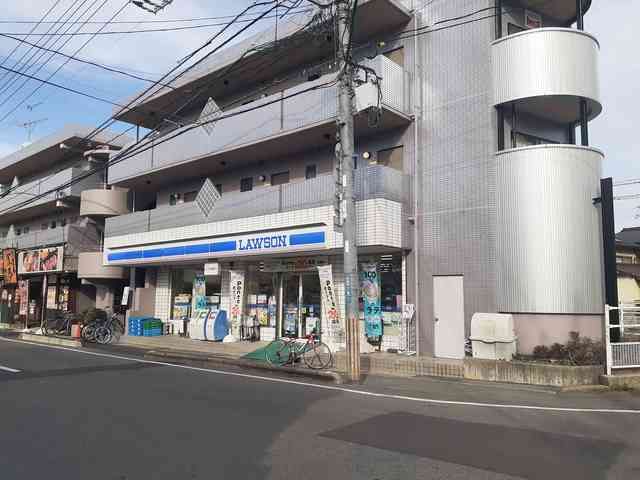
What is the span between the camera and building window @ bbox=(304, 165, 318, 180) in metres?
18.2

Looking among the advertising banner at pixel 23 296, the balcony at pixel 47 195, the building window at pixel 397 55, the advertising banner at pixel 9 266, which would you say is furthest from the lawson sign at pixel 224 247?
the advertising banner at pixel 9 266

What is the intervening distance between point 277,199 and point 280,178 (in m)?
2.31

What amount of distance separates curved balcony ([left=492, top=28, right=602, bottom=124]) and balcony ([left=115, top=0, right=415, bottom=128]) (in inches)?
150

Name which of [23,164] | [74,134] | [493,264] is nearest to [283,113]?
[493,264]

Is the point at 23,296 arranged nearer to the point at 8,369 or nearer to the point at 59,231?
the point at 59,231

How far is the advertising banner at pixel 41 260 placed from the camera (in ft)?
92.3

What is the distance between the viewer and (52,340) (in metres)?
21.4

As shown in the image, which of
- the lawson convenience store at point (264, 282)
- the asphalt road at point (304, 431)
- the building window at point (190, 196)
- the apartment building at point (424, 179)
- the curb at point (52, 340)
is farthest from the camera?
the building window at point (190, 196)

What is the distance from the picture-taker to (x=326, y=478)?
207 inches

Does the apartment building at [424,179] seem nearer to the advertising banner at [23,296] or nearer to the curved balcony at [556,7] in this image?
the curved balcony at [556,7]

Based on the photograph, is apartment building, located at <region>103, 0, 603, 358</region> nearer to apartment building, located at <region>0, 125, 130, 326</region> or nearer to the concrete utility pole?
the concrete utility pole

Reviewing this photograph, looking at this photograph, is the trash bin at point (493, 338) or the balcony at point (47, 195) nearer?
the trash bin at point (493, 338)

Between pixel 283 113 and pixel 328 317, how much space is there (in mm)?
6606

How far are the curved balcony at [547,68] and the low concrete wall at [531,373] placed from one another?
6.72 meters
